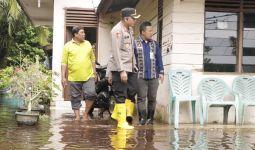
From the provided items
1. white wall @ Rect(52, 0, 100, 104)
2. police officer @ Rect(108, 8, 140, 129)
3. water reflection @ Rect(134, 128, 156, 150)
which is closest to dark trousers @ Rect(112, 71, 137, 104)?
police officer @ Rect(108, 8, 140, 129)

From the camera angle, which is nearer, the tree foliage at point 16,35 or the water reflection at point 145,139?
the water reflection at point 145,139

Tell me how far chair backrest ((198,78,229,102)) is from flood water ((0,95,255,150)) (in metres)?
0.61

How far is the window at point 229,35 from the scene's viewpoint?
9891mm

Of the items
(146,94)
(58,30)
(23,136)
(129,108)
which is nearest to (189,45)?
(146,94)

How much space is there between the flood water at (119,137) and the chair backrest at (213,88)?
24.0 inches

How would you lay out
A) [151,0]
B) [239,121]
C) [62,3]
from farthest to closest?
[62,3] → [151,0] → [239,121]

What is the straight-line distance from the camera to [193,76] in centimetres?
970

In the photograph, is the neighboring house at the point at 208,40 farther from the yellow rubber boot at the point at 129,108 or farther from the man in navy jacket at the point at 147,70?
the yellow rubber boot at the point at 129,108

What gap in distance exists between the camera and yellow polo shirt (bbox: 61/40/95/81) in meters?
9.85

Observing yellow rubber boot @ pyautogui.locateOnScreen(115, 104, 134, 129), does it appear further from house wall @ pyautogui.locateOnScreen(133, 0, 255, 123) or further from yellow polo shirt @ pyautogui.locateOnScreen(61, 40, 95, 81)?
yellow polo shirt @ pyautogui.locateOnScreen(61, 40, 95, 81)

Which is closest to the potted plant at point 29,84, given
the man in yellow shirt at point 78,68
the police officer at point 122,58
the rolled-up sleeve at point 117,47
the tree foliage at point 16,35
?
the man in yellow shirt at point 78,68

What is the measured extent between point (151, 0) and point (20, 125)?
195 inches

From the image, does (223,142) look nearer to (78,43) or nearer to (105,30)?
(78,43)

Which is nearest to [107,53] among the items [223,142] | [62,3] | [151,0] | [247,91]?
[62,3]
